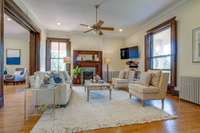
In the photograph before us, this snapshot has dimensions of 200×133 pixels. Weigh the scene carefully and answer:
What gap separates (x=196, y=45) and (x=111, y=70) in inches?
245

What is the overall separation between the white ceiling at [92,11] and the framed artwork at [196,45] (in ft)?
4.42

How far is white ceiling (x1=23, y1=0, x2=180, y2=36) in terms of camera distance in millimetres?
5156

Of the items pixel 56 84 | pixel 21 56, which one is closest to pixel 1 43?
pixel 56 84

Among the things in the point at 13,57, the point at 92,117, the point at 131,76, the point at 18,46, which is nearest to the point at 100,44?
the point at 131,76

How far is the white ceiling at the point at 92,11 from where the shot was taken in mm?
5156

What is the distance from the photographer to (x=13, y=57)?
1062cm

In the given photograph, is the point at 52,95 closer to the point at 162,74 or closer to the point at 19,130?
the point at 19,130

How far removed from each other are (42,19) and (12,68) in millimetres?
5521

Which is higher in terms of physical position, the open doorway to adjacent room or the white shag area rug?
the open doorway to adjacent room

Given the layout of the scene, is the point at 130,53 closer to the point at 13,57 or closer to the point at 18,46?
the point at 18,46

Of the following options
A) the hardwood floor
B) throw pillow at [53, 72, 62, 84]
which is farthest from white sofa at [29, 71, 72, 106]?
the hardwood floor

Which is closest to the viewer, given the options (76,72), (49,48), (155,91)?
(155,91)

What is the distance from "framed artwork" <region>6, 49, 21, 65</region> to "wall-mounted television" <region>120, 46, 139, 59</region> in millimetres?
7247

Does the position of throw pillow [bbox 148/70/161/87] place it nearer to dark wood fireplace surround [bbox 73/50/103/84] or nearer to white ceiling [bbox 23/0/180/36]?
white ceiling [bbox 23/0/180/36]
